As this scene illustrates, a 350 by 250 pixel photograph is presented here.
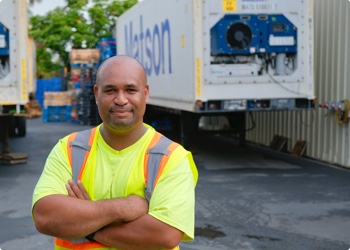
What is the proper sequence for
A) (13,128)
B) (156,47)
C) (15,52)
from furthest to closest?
1. (13,128)
2. (156,47)
3. (15,52)

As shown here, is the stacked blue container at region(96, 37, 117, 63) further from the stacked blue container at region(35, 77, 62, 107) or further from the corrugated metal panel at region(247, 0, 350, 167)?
the stacked blue container at region(35, 77, 62, 107)

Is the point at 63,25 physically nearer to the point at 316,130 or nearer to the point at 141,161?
the point at 316,130

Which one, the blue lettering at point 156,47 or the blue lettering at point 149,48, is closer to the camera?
the blue lettering at point 156,47

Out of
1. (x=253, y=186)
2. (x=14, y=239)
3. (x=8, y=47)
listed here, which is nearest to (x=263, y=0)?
(x=253, y=186)

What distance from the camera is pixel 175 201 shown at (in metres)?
2.52

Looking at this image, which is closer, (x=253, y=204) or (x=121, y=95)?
(x=121, y=95)

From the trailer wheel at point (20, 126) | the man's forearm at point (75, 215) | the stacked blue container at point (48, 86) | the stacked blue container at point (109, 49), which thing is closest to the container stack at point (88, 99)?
the stacked blue container at point (109, 49)

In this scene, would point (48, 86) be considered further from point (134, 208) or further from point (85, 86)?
point (134, 208)

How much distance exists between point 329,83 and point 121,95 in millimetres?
10209

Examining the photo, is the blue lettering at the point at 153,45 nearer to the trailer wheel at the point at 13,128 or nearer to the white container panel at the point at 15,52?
the white container panel at the point at 15,52

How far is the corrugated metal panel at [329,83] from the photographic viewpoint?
11477 mm

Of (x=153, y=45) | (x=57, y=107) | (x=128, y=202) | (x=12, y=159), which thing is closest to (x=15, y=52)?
(x=12, y=159)

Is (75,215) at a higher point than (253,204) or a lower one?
higher

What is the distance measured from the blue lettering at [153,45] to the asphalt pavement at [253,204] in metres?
2.48
